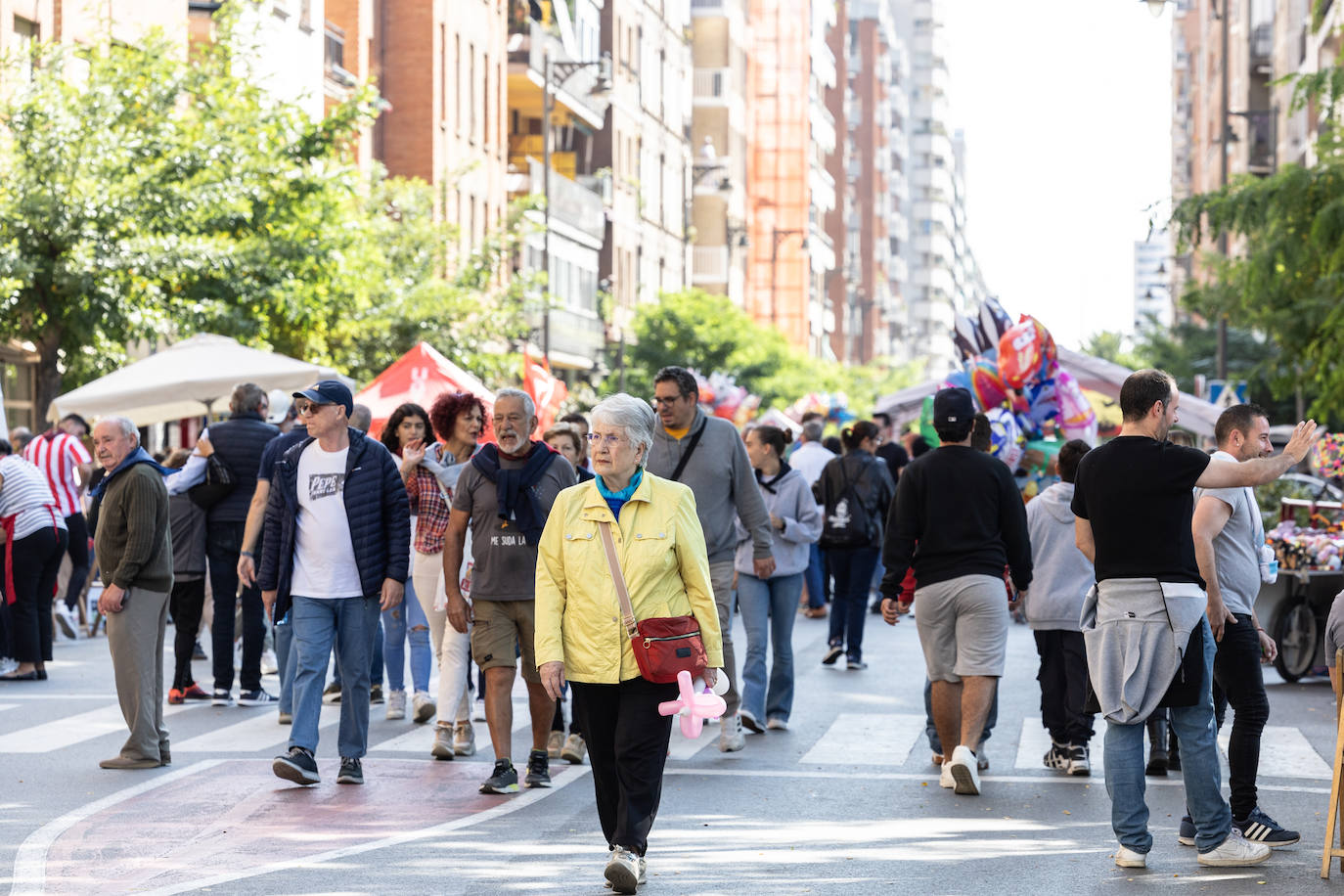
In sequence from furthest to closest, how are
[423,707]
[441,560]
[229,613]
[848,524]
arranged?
[848,524], [229,613], [423,707], [441,560]

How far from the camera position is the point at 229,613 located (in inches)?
588

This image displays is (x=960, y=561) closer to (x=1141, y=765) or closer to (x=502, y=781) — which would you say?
(x=1141, y=765)

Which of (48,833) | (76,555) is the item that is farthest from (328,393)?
(76,555)

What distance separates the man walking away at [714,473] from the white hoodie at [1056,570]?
4.87ft

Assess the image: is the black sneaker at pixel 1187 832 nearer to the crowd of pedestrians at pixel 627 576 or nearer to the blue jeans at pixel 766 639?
the crowd of pedestrians at pixel 627 576

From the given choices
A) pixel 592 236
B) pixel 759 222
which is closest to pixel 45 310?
pixel 592 236

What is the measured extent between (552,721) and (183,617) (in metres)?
3.87

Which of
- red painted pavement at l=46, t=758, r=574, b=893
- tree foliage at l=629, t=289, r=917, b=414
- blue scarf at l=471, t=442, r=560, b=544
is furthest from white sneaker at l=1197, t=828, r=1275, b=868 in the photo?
tree foliage at l=629, t=289, r=917, b=414

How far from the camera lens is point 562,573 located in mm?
8242

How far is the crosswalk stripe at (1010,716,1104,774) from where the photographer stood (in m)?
12.1

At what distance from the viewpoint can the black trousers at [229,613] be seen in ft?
48.3

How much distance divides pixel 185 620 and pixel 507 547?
470 centimetres

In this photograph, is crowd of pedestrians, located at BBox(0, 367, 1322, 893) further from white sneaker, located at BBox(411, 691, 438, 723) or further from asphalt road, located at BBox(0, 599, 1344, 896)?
asphalt road, located at BBox(0, 599, 1344, 896)

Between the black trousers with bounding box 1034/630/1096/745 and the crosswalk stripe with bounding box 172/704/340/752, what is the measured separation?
4286mm
